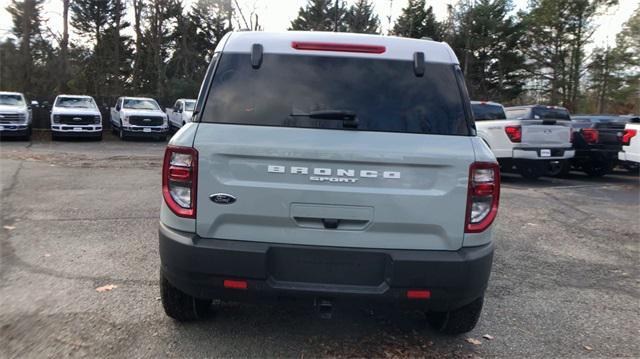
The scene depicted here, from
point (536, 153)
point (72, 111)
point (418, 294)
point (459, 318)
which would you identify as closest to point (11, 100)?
point (72, 111)

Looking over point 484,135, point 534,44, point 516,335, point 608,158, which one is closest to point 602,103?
point 534,44

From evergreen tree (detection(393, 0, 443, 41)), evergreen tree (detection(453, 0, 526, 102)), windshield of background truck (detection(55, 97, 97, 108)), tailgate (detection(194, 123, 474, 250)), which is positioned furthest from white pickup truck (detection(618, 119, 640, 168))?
evergreen tree (detection(393, 0, 443, 41))

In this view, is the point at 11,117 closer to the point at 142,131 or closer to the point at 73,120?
the point at 73,120

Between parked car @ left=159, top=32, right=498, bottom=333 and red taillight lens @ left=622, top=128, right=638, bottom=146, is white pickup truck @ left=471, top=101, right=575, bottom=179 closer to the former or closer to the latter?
red taillight lens @ left=622, top=128, right=638, bottom=146

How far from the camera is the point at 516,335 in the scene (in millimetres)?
3801

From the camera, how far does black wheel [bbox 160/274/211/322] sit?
11.4 ft

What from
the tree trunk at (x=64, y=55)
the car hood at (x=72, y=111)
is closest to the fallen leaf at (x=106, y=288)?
the car hood at (x=72, y=111)

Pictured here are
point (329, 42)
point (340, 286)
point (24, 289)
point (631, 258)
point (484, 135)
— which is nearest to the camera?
point (340, 286)

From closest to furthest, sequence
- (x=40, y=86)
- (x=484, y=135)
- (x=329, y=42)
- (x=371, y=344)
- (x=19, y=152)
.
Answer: (x=329, y=42)
(x=371, y=344)
(x=484, y=135)
(x=19, y=152)
(x=40, y=86)

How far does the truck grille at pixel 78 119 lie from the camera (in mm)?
19688

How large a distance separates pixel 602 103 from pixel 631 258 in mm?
36285

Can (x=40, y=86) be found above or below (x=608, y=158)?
above

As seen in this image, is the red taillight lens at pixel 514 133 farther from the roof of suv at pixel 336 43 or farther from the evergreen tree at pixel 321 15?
the evergreen tree at pixel 321 15

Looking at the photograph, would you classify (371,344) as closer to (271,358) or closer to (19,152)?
(271,358)
